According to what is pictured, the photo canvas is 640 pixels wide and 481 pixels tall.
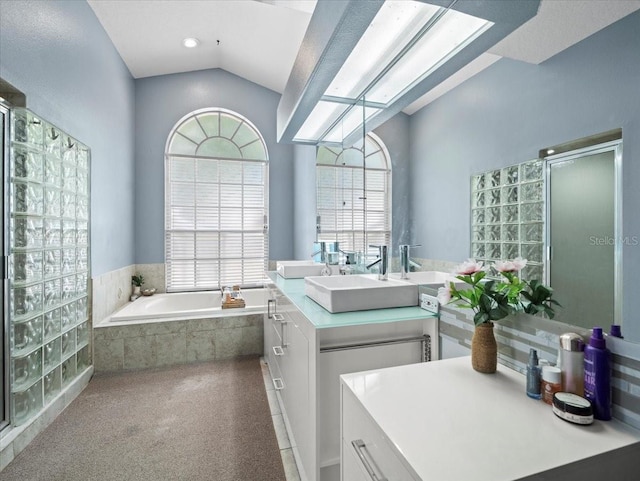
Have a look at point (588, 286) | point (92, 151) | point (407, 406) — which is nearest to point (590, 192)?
point (588, 286)

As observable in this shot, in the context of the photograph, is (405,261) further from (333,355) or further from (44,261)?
(44,261)

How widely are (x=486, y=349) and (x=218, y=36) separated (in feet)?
12.4

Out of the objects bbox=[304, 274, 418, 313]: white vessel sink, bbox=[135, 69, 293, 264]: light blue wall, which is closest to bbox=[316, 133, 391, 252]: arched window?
bbox=[304, 274, 418, 313]: white vessel sink

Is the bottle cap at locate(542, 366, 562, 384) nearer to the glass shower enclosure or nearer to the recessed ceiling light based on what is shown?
the glass shower enclosure

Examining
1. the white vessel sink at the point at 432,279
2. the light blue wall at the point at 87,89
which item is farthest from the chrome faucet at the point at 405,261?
the light blue wall at the point at 87,89

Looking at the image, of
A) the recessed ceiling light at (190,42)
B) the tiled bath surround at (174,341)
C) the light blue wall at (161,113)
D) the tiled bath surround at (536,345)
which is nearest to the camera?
the tiled bath surround at (536,345)

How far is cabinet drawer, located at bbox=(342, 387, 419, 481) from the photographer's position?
0.70 meters

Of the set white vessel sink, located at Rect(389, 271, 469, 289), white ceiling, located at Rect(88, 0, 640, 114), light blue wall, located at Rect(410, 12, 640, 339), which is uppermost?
white ceiling, located at Rect(88, 0, 640, 114)

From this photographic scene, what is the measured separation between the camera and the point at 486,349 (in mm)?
1013

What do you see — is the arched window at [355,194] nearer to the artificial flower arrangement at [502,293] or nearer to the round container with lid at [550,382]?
the artificial flower arrangement at [502,293]

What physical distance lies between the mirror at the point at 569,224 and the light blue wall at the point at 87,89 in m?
2.44

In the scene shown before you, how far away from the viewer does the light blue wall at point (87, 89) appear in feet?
5.92

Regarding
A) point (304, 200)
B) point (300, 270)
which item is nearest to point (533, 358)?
point (300, 270)

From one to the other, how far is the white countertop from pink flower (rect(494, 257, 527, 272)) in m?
0.34
